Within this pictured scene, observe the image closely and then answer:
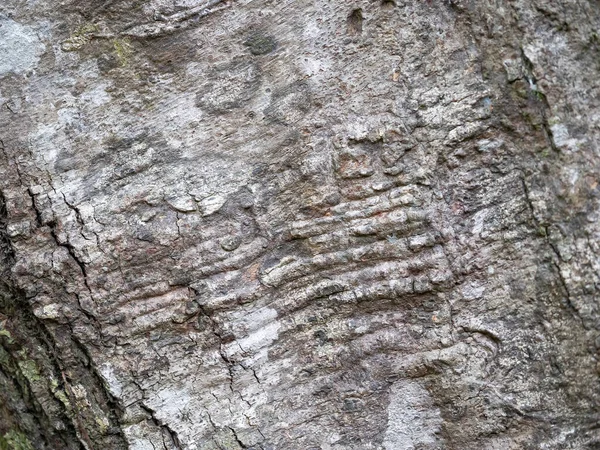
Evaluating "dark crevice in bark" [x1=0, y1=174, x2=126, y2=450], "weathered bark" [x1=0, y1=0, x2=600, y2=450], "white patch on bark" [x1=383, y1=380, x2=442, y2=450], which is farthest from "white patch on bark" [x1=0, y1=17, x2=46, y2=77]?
"white patch on bark" [x1=383, y1=380, x2=442, y2=450]

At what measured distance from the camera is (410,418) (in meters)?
1.57

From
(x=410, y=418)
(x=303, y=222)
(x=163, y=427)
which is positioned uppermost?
(x=303, y=222)

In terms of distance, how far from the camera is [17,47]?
149 cm

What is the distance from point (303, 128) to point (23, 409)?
0.99m

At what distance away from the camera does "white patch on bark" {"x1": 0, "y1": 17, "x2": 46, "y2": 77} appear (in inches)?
58.4

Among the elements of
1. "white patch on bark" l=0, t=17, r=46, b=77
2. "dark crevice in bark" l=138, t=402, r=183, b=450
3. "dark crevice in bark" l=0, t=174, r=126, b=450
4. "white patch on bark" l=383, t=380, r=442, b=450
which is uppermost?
"white patch on bark" l=0, t=17, r=46, b=77

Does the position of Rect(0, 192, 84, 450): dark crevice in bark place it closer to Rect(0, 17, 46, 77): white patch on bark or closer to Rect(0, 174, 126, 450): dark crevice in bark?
Rect(0, 174, 126, 450): dark crevice in bark

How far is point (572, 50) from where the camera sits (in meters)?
1.50

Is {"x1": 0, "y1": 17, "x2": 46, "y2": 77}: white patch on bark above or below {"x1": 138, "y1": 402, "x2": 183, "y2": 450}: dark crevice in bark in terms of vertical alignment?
above

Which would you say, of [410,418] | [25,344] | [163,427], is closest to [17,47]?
[25,344]

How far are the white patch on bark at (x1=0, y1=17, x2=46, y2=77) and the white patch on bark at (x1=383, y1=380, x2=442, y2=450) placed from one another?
1155 millimetres

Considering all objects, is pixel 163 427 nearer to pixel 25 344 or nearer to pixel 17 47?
pixel 25 344

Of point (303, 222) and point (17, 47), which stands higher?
point (17, 47)

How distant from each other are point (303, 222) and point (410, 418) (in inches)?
21.3
